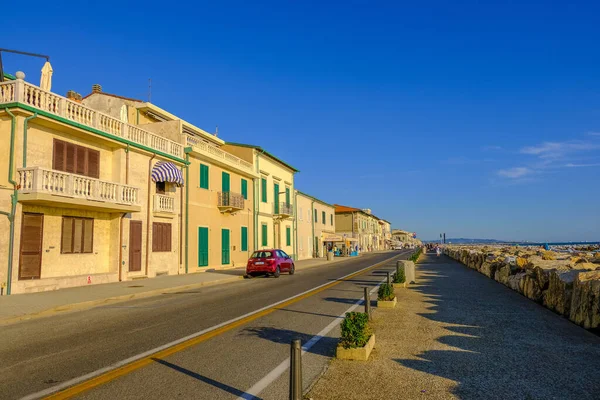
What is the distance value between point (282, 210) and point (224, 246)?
36.5 ft

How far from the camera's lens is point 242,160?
32188mm

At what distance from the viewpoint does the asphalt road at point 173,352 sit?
16.2 ft

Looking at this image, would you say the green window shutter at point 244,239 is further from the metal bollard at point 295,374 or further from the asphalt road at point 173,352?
the metal bollard at point 295,374

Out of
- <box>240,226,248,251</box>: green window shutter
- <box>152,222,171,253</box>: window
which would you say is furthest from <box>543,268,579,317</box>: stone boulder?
<box>240,226,248,251</box>: green window shutter

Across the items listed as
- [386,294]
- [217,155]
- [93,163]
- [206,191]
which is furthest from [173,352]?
[217,155]

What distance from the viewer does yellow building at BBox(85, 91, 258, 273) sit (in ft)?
82.2

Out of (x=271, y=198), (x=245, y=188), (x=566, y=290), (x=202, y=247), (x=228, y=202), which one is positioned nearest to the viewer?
(x=566, y=290)

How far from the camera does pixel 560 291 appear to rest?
1011 centimetres

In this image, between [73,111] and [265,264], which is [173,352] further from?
[265,264]

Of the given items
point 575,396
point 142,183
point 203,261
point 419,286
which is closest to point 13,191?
point 142,183

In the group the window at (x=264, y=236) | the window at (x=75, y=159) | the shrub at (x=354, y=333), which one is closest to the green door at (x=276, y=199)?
the window at (x=264, y=236)

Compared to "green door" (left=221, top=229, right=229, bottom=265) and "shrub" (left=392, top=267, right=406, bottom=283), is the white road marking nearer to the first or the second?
"shrub" (left=392, top=267, right=406, bottom=283)

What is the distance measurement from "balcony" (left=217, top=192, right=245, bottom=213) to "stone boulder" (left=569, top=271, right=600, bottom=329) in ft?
73.2

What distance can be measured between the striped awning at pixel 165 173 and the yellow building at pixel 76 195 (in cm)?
5
